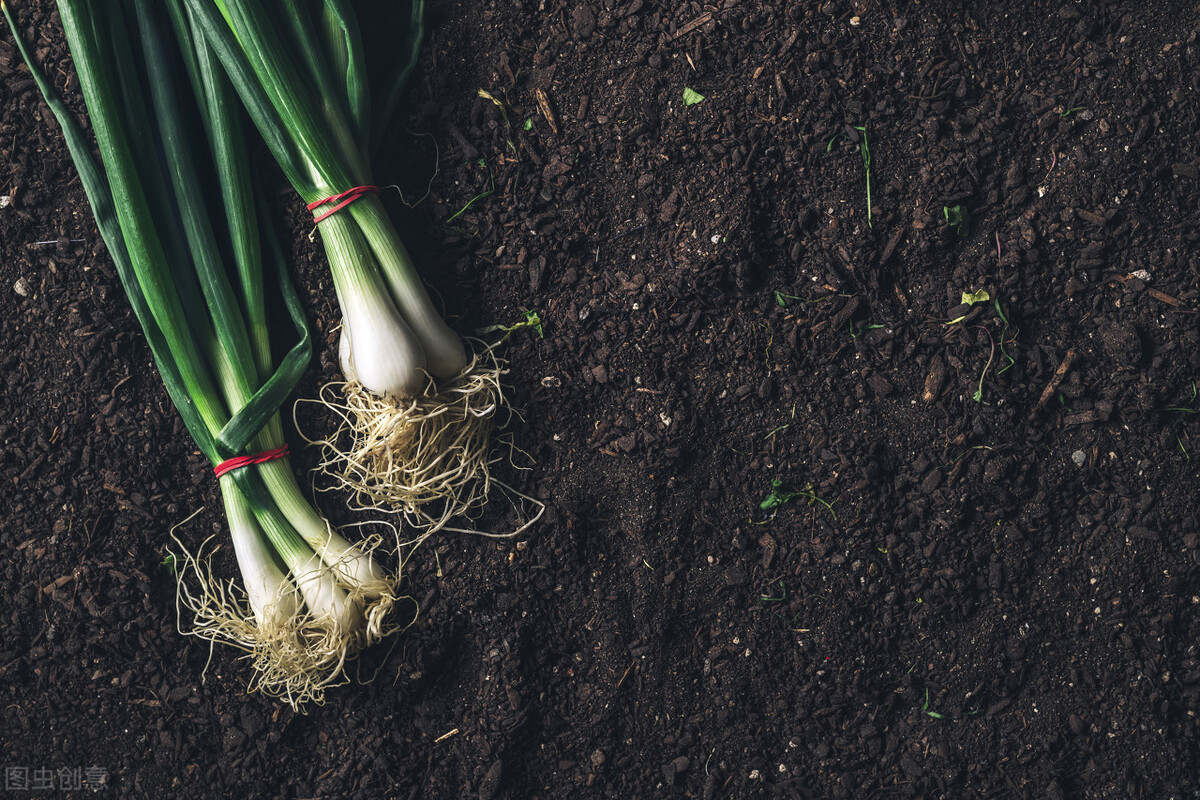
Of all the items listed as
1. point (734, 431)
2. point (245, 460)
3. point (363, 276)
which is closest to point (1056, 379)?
point (734, 431)

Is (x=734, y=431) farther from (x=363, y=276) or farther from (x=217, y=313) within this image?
(x=217, y=313)

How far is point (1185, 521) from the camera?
135 centimetres

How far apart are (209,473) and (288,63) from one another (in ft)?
2.59

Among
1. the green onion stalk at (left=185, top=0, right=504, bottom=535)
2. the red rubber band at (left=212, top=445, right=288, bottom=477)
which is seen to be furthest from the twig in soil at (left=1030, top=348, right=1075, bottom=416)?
the red rubber band at (left=212, top=445, right=288, bottom=477)

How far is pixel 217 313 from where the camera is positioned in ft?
4.41

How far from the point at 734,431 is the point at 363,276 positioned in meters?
0.74

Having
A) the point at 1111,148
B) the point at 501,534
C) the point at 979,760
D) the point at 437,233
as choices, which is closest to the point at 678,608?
the point at 501,534

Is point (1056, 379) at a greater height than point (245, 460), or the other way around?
point (245, 460)

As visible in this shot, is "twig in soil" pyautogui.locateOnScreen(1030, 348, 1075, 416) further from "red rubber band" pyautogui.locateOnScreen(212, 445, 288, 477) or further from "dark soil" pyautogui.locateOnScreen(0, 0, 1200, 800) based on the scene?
"red rubber band" pyautogui.locateOnScreen(212, 445, 288, 477)

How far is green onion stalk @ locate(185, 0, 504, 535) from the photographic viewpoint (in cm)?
127

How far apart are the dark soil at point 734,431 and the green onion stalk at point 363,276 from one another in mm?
89

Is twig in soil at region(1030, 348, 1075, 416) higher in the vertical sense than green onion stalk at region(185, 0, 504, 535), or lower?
lower

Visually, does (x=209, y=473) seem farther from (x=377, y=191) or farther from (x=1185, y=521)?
(x=1185, y=521)

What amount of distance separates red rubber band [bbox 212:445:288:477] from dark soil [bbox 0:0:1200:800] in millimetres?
89
